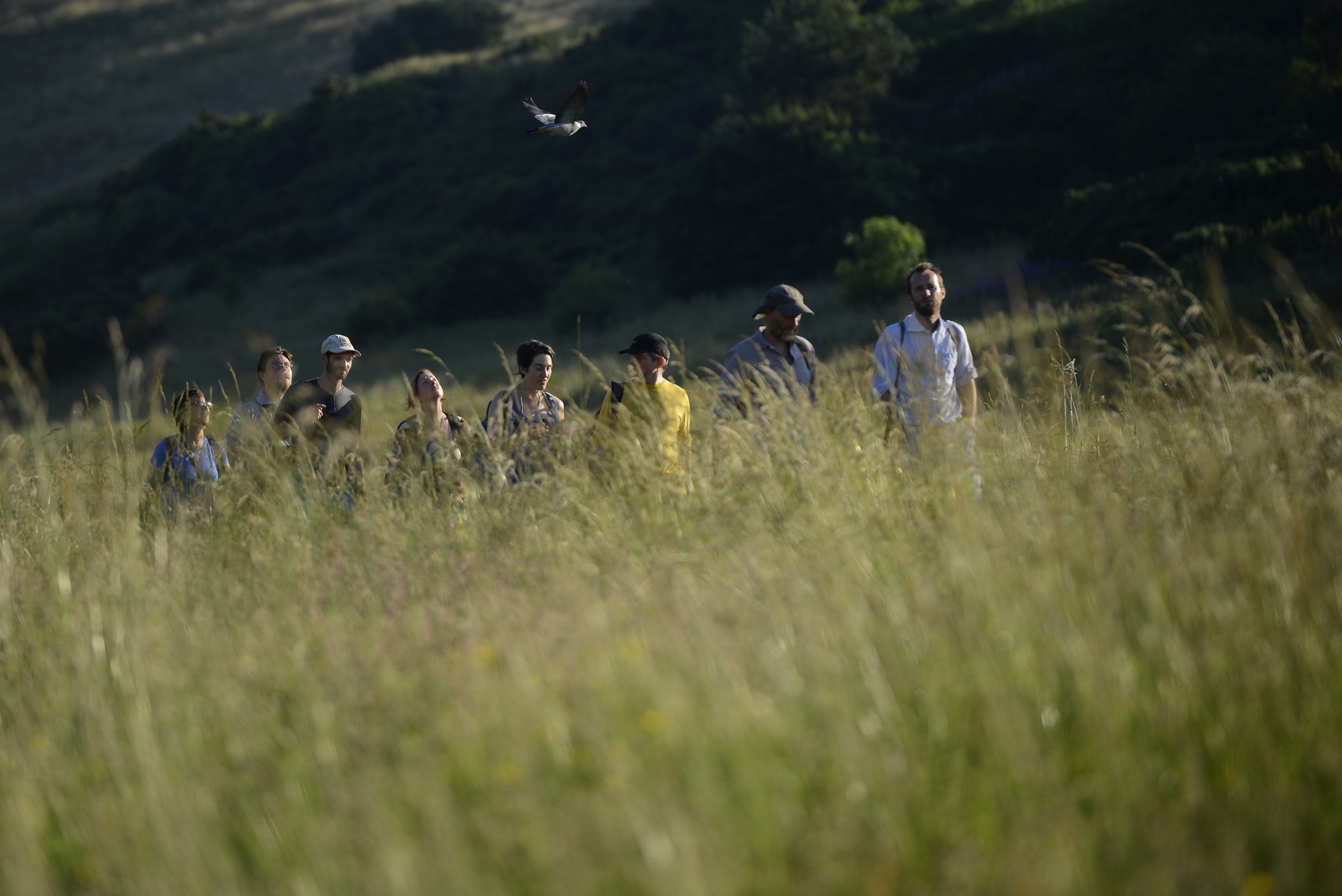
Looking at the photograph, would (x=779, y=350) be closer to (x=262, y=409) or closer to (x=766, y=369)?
(x=766, y=369)

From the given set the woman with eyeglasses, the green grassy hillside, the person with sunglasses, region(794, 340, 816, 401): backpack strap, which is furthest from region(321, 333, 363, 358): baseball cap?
the green grassy hillside

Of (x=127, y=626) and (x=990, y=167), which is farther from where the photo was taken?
(x=990, y=167)

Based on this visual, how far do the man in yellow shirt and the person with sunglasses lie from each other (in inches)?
62.6

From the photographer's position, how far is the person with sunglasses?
4.96 metres

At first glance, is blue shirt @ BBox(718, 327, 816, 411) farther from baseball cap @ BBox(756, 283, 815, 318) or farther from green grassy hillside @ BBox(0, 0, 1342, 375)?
green grassy hillside @ BBox(0, 0, 1342, 375)

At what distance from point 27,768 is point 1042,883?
2.53 meters

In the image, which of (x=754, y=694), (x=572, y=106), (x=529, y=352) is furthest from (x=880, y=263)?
(x=754, y=694)

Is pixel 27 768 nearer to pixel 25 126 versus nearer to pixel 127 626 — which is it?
pixel 127 626

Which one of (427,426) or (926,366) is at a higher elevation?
(427,426)

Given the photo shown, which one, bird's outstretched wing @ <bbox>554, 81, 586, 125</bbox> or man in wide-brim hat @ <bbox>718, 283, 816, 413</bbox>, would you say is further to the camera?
bird's outstretched wing @ <bbox>554, 81, 586, 125</bbox>

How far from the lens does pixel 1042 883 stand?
1848 millimetres

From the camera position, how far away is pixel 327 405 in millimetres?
5688

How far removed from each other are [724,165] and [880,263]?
28.4 ft

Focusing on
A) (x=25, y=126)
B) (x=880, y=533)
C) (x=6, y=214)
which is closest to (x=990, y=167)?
(x=880, y=533)
